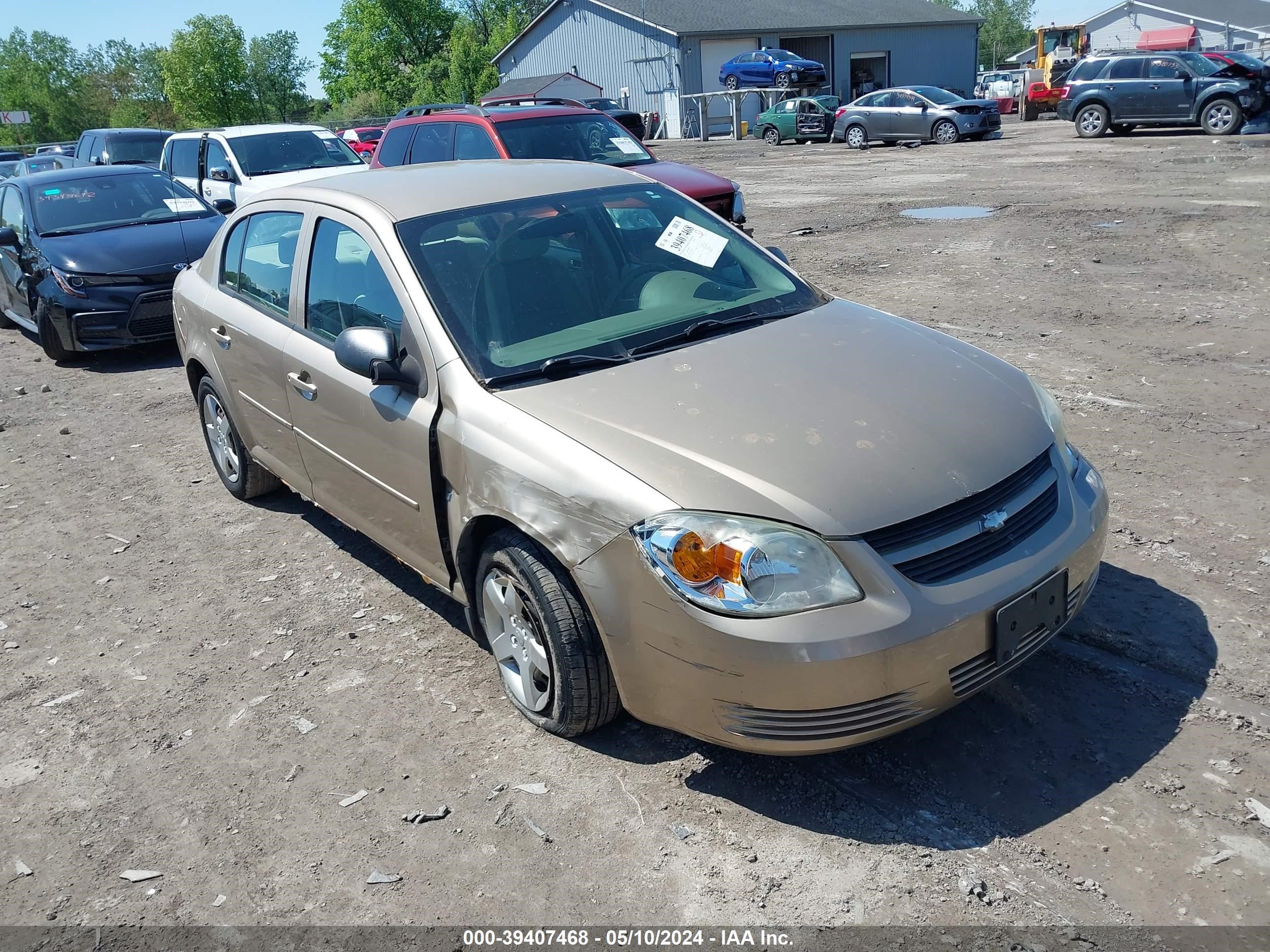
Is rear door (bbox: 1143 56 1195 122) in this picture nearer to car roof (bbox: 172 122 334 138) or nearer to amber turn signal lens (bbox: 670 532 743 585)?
car roof (bbox: 172 122 334 138)

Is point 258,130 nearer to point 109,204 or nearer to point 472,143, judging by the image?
point 109,204

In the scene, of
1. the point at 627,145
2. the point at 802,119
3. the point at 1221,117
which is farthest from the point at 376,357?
the point at 802,119

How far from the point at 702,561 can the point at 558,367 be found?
1.05 m

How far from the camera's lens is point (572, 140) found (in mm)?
11508

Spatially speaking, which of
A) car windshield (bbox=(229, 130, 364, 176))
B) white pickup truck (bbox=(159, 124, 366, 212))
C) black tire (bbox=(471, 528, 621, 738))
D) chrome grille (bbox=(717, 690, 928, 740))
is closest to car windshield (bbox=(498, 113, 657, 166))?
white pickup truck (bbox=(159, 124, 366, 212))

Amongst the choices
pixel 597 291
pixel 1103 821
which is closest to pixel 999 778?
pixel 1103 821

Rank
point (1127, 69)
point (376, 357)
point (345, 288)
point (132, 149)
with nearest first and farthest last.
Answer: point (376, 357), point (345, 288), point (132, 149), point (1127, 69)

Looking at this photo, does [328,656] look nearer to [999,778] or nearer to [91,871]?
[91,871]

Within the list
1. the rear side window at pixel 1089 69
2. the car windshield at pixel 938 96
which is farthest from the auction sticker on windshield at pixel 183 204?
the car windshield at pixel 938 96

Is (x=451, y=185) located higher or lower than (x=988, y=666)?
higher

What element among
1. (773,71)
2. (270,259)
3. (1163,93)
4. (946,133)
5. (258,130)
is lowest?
(270,259)

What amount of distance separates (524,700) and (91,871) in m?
1.43

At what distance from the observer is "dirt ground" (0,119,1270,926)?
288cm

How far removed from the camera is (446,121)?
468 inches
